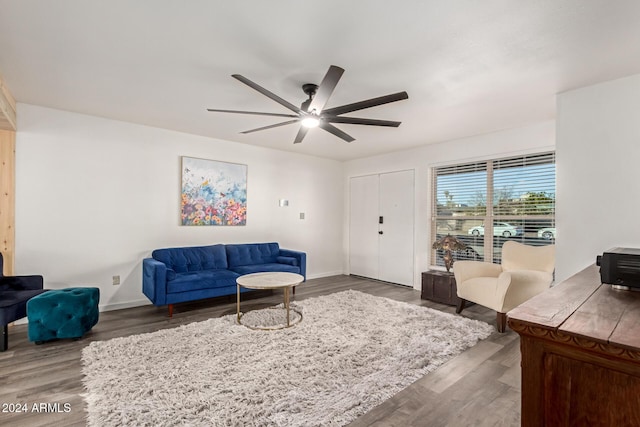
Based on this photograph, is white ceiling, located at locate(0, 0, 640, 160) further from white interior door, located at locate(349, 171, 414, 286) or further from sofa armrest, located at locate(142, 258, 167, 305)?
white interior door, located at locate(349, 171, 414, 286)

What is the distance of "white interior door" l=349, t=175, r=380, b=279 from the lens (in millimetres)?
6055

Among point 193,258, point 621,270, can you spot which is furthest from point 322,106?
point 193,258

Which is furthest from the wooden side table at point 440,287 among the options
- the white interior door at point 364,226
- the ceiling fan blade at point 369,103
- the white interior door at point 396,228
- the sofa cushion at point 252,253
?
the ceiling fan blade at point 369,103

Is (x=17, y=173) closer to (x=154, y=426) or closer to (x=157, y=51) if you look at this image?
(x=157, y=51)

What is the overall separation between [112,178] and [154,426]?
3.31 meters

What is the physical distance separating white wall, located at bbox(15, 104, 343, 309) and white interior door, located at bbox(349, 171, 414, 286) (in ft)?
7.05

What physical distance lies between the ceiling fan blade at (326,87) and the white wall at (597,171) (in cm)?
247

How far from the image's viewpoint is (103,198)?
13.0ft

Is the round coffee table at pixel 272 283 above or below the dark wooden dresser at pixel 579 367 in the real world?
below

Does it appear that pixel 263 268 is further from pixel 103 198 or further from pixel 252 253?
pixel 103 198

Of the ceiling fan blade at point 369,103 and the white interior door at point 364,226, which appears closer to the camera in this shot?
the ceiling fan blade at point 369,103

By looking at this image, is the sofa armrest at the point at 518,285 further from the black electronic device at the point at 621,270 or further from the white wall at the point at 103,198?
the white wall at the point at 103,198

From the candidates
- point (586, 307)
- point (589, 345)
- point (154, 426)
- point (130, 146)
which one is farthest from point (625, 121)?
point (130, 146)

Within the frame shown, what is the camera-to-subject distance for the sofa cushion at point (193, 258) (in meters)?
4.15
